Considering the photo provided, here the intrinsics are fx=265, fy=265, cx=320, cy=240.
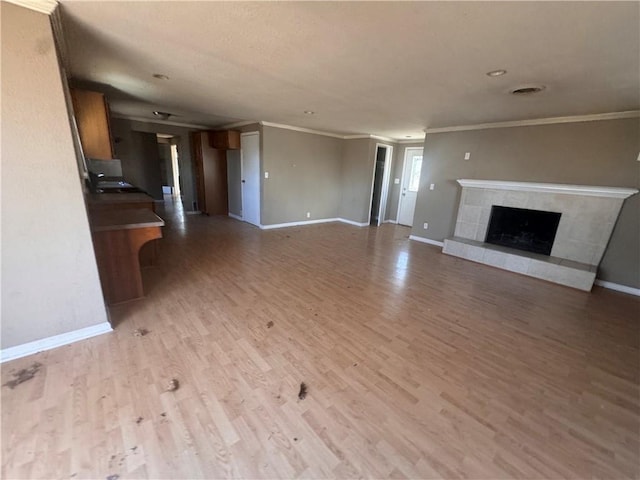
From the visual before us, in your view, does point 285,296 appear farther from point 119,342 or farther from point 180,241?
point 180,241

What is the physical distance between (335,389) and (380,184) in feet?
19.7

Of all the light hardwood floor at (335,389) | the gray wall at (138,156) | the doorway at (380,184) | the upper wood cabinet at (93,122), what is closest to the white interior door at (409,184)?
the doorway at (380,184)

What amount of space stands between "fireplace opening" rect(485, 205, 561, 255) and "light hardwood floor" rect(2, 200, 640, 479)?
110cm

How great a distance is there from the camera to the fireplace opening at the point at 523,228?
3973 millimetres

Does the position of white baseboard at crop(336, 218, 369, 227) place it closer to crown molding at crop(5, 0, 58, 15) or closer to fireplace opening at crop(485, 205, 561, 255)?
fireplace opening at crop(485, 205, 561, 255)

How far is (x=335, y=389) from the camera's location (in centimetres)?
172

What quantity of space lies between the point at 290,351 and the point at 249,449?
76 centimetres

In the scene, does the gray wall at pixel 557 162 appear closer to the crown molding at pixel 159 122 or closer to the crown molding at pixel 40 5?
the crown molding at pixel 40 5

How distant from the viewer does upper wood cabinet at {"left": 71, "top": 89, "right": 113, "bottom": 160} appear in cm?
292

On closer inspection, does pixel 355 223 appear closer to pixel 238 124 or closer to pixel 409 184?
pixel 409 184

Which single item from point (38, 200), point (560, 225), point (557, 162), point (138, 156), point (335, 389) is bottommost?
point (335, 389)

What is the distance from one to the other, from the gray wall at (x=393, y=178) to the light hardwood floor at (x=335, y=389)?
14.3 ft

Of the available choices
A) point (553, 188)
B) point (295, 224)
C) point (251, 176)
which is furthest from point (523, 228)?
point (251, 176)

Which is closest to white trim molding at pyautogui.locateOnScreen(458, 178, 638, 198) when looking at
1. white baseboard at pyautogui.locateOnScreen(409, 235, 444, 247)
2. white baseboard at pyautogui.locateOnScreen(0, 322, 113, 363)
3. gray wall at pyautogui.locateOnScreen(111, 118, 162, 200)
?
white baseboard at pyautogui.locateOnScreen(409, 235, 444, 247)
